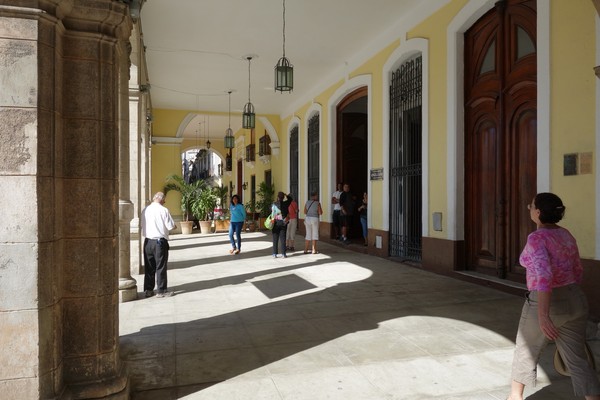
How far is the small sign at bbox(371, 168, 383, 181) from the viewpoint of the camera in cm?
1010

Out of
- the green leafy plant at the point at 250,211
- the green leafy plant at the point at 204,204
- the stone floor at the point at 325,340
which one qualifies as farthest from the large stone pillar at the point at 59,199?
the green leafy plant at the point at 250,211

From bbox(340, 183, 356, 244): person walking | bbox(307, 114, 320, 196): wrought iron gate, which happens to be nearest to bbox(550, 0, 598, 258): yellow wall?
A: bbox(340, 183, 356, 244): person walking

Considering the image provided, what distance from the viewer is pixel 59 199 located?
2686 mm

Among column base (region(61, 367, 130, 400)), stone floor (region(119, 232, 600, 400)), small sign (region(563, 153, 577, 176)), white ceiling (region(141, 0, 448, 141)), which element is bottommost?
stone floor (region(119, 232, 600, 400))

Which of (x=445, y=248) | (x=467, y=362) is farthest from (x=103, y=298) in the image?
(x=445, y=248)

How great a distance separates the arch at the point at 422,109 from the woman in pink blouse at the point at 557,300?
5622 mm

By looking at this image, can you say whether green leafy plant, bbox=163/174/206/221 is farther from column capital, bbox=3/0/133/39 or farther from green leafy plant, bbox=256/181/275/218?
column capital, bbox=3/0/133/39

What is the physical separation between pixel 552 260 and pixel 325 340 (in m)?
2.28

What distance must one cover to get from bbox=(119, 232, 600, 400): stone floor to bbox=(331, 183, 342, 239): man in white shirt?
4.92m

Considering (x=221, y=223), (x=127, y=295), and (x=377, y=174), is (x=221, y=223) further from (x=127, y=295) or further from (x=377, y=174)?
(x=127, y=295)

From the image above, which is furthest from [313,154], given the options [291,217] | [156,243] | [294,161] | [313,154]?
[156,243]

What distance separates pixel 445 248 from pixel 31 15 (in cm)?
674

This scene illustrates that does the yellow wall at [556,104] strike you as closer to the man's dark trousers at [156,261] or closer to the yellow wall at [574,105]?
the yellow wall at [574,105]

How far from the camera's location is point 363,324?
486 cm
